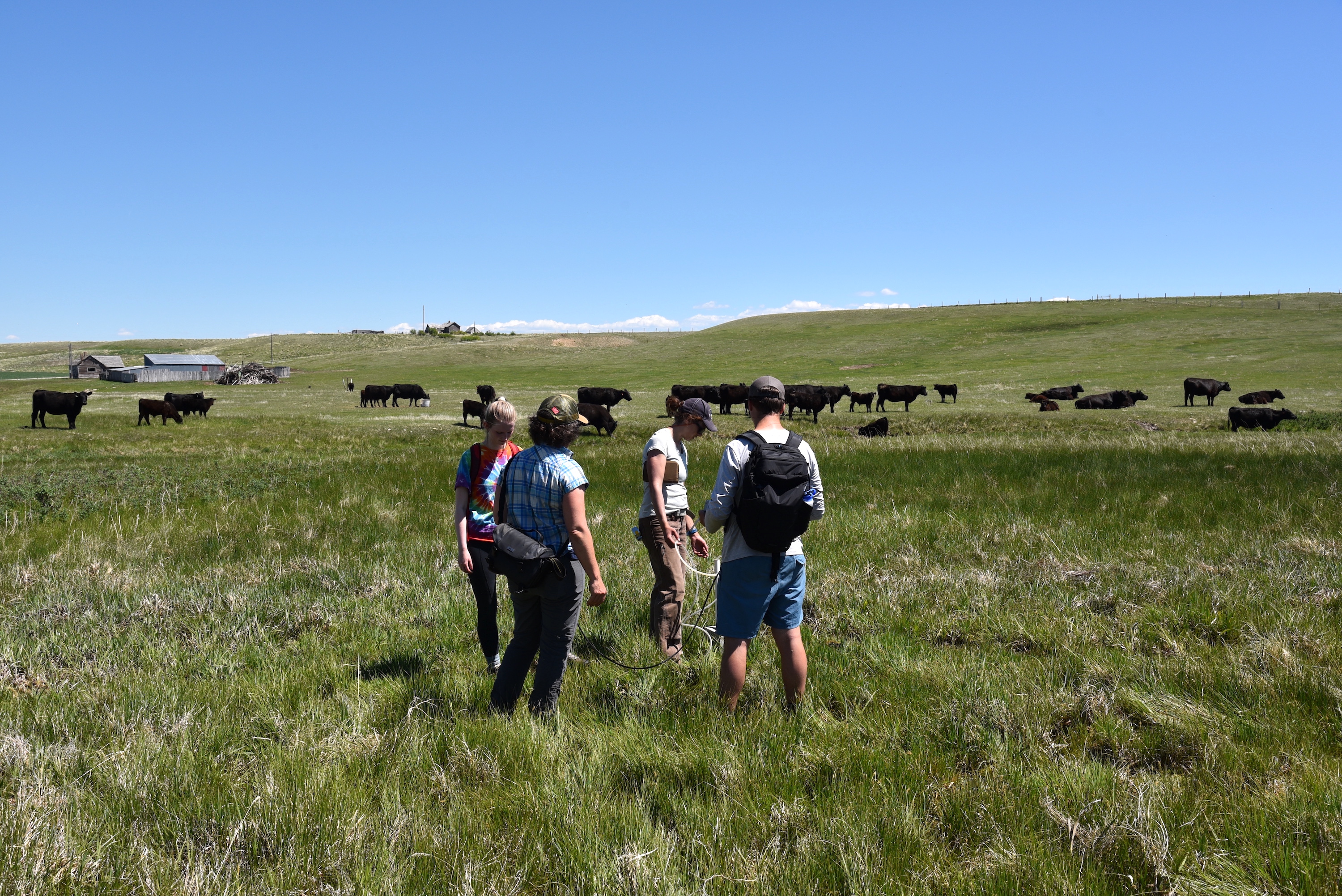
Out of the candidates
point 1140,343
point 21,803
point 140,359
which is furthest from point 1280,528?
point 140,359

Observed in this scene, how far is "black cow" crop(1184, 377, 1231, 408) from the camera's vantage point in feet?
129

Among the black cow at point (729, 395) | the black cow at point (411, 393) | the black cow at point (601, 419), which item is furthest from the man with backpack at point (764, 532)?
the black cow at point (411, 393)

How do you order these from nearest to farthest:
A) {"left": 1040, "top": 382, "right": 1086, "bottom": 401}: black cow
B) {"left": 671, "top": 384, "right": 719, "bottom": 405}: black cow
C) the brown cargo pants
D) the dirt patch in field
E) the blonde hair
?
the blonde hair
the brown cargo pants
{"left": 1040, "top": 382, "right": 1086, "bottom": 401}: black cow
{"left": 671, "top": 384, "right": 719, "bottom": 405}: black cow
the dirt patch in field

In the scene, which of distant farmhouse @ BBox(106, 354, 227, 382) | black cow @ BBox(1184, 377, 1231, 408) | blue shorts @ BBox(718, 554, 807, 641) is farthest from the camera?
distant farmhouse @ BBox(106, 354, 227, 382)

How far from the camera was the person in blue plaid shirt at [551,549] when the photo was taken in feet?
14.8

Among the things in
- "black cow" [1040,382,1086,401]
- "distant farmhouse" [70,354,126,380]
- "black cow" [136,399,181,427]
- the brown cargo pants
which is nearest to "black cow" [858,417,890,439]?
"black cow" [1040,382,1086,401]

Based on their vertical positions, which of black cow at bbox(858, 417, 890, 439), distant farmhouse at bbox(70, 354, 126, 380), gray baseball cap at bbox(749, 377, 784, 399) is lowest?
black cow at bbox(858, 417, 890, 439)

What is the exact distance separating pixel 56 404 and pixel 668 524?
38.9 m

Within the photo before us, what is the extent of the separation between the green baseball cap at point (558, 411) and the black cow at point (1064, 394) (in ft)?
142

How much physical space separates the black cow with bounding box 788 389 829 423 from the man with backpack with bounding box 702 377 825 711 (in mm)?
30547

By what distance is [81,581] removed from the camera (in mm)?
Result: 8250

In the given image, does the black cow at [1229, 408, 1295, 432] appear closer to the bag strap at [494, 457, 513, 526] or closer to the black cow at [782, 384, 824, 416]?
the black cow at [782, 384, 824, 416]

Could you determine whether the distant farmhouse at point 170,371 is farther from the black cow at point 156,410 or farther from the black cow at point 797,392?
the black cow at point 797,392

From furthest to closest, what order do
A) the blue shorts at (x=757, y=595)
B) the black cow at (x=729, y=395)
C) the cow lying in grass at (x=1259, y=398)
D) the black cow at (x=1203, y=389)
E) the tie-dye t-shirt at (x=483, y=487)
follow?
the black cow at (x=729, y=395) → the black cow at (x=1203, y=389) → the cow lying in grass at (x=1259, y=398) → the tie-dye t-shirt at (x=483, y=487) → the blue shorts at (x=757, y=595)
